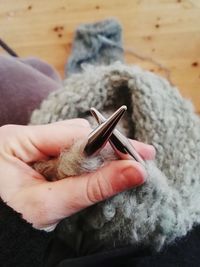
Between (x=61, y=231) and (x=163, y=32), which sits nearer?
(x=61, y=231)

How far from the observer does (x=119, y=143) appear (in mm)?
393

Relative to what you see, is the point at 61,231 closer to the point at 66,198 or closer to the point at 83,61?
the point at 66,198

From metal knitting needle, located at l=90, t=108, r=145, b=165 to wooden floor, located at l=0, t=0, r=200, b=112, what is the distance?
2.46ft

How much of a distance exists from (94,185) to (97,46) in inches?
30.3

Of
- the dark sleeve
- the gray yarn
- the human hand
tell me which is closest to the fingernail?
the human hand

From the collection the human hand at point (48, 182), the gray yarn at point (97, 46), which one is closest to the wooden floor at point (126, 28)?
the gray yarn at point (97, 46)

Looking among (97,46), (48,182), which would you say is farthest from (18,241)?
(97,46)

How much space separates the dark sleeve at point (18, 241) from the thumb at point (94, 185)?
97 millimetres

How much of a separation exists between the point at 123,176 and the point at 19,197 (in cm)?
16

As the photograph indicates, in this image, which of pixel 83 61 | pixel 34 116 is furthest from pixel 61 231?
pixel 83 61

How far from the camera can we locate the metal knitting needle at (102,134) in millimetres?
351

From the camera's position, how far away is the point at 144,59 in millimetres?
1140

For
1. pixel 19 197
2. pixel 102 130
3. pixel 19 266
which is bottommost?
pixel 19 266

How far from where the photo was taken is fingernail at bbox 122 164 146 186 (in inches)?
15.8
